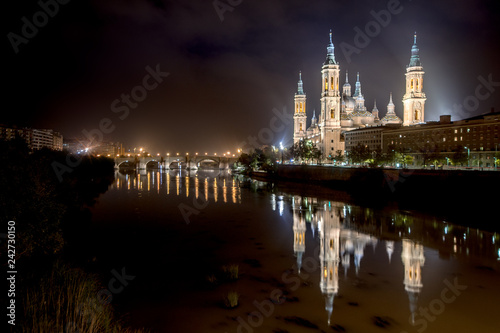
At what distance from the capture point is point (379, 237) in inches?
877

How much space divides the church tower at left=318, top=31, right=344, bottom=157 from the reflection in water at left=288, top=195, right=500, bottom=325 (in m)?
67.3

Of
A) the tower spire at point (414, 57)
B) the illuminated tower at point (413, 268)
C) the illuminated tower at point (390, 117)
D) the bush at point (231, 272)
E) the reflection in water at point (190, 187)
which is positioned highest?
the tower spire at point (414, 57)

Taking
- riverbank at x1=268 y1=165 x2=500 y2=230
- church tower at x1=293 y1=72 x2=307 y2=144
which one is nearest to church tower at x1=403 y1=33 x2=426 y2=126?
church tower at x1=293 y1=72 x2=307 y2=144

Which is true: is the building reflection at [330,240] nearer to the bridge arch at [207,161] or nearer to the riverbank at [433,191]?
the riverbank at [433,191]

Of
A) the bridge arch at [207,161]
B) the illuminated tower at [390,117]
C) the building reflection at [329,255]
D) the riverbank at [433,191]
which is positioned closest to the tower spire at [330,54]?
the illuminated tower at [390,117]

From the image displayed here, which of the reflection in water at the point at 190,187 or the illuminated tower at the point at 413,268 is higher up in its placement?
the reflection in water at the point at 190,187

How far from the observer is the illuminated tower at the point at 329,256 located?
13.3m

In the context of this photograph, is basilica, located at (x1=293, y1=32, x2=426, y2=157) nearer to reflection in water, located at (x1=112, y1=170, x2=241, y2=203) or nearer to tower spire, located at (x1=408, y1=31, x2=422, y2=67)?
tower spire, located at (x1=408, y1=31, x2=422, y2=67)

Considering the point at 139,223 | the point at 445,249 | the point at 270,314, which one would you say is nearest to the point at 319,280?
the point at 270,314

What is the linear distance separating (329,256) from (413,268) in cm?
381

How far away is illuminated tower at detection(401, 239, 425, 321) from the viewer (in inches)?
518

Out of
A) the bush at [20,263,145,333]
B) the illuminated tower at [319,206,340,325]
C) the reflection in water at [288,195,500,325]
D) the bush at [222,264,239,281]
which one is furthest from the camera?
the reflection in water at [288,195,500,325]

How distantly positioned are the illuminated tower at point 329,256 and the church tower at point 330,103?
70.1m

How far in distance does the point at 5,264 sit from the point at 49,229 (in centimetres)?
319
